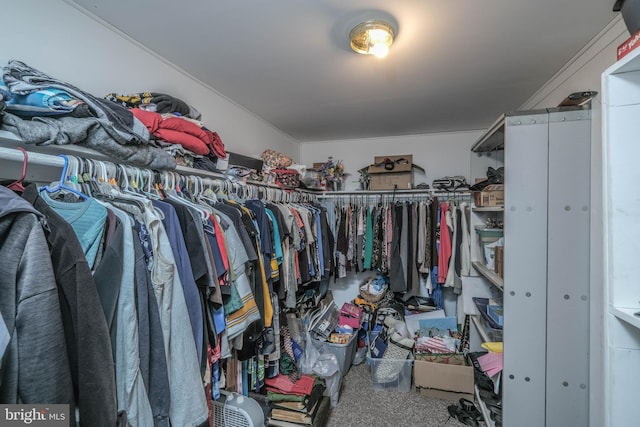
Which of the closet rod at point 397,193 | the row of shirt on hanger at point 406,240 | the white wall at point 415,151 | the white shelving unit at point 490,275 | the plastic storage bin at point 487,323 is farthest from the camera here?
the white wall at point 415,151

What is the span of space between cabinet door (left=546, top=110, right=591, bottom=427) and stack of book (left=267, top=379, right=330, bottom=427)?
1.27 meters

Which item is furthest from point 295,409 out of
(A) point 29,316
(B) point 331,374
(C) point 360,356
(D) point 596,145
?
(D) point 596,145

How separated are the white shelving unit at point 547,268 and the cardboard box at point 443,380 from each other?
781mm

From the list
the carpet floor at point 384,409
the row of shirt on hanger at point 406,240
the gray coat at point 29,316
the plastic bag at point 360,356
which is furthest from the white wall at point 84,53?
the plastic bag at point 360,356

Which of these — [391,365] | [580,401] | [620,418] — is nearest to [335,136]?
[391,365]

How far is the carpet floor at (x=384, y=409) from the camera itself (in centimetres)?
196

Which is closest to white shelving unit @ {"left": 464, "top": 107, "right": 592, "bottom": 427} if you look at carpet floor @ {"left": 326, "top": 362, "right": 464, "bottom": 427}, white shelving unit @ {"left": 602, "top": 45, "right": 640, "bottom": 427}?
carpet floor @ {"left": 326, "top": 362, "right": 464, "bottom": 427}

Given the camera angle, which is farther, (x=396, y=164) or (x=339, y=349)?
(x=396, y=164)

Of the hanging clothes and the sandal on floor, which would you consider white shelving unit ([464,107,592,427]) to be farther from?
the hanging clothes

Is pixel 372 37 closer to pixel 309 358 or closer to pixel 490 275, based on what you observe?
pixel 490 275

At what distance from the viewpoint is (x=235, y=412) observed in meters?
1.42

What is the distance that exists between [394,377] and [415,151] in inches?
90.9

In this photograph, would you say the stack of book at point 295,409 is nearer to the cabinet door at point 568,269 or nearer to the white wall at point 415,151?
the cabinet door at point 568,269

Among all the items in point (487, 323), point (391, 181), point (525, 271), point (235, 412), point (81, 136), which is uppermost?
point (391, 181)
